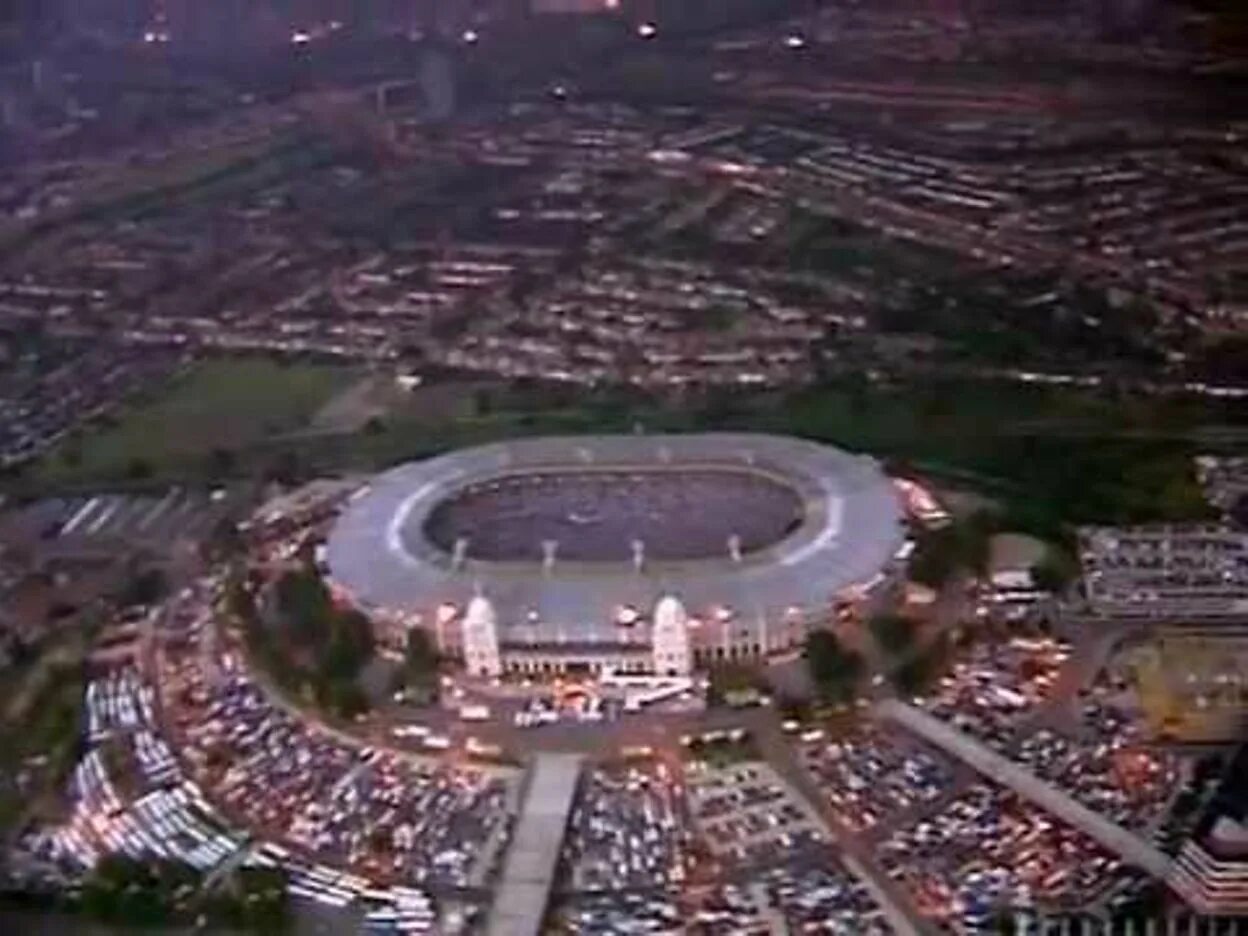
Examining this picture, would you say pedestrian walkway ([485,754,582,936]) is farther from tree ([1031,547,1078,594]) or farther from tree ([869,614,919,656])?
tree ([1031,547,1078,594])

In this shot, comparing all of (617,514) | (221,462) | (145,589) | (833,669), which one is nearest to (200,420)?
(221,462)

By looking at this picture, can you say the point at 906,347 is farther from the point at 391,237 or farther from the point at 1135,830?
the point at 1135,830

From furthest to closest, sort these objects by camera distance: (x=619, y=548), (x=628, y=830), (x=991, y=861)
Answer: (x=619, y=548) → (x=628, y=830) → (x=991, y=861)

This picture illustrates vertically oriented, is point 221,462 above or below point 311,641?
above

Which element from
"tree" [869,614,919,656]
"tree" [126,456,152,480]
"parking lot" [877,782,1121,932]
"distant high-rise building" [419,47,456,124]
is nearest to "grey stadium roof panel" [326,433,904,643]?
"tree" [869,614,919,656]

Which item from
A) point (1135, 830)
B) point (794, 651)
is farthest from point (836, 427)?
point (1135, 830)

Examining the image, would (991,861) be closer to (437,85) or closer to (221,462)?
(221,462)
